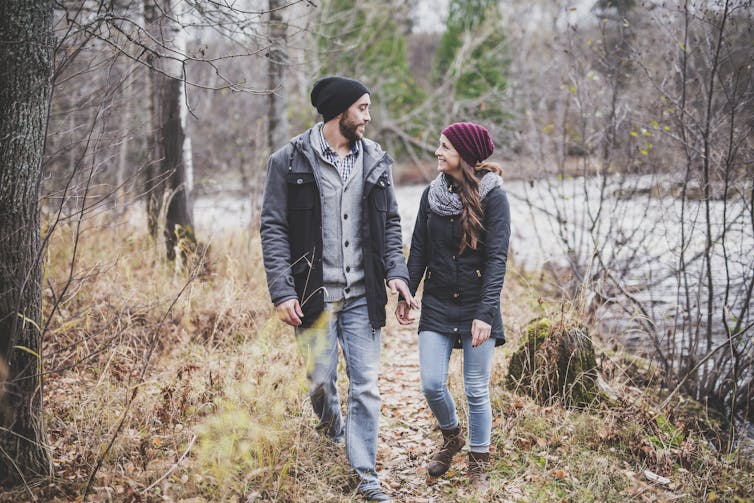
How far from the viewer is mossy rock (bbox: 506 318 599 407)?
4.52m

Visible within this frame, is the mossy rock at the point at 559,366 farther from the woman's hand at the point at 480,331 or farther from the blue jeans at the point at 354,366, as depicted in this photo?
the blue jeans at the point at 354,366

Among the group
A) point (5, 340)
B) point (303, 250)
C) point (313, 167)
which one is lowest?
point (5, 340)

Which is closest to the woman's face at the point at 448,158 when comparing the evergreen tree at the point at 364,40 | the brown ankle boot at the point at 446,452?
the brown ankle boot at the point at 446,452

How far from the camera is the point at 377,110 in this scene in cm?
1586

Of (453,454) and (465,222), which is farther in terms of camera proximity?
(453,454)

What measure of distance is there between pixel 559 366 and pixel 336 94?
9.06ft

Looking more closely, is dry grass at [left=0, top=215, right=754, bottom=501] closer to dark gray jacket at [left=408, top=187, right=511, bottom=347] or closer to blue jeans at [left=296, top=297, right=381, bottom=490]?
blue jeans at [left=296, top=297, right=381, bottom=490]

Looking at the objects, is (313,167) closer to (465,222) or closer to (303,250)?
(303,250)

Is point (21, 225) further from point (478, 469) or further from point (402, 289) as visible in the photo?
point (478, 469)

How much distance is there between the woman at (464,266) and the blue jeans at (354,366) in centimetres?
30

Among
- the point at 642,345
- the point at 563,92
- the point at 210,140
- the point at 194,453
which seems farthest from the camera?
the point at 210,140

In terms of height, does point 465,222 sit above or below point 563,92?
below

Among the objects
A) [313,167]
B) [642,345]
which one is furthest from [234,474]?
[642,345]

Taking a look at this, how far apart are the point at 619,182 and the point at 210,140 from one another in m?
14.1
